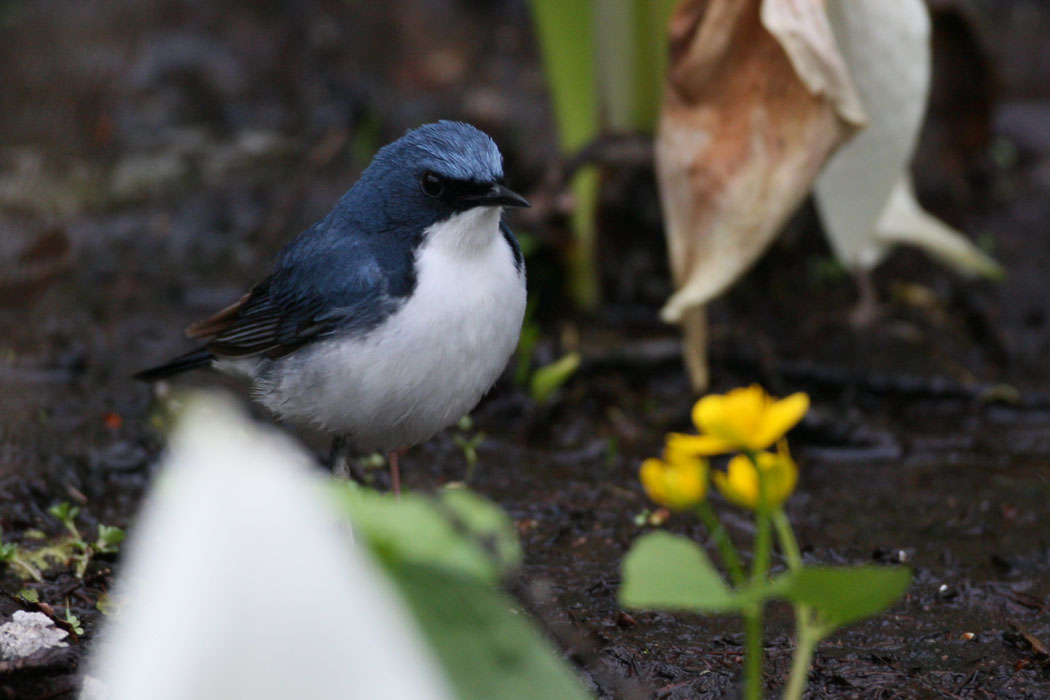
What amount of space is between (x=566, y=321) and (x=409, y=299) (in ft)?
6.27

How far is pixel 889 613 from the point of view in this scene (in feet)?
10.2

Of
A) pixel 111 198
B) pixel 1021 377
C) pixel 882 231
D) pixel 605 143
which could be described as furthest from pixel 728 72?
pixel 111 198

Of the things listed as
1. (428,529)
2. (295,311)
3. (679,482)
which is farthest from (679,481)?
(295,311)

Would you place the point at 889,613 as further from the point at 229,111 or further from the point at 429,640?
the point at 229,111

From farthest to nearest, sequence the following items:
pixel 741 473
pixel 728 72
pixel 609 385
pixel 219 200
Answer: pixel 219 200
pixel 609 385
pixel 728 72
pixel 741 473

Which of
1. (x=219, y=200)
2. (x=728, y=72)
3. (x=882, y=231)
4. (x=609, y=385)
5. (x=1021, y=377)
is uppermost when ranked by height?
(x=728, y=72)

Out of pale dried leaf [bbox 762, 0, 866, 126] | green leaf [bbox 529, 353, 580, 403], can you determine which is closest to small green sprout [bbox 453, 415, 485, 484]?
green leaf [bbox 529, 353, 580, 403]

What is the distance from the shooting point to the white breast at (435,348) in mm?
3074

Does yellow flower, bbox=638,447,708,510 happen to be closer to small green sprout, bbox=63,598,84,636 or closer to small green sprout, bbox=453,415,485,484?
small green sprout, bbox=63,598,84,636

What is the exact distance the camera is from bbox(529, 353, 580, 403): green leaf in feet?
13.4

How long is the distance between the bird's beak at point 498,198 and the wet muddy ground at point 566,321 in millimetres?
978

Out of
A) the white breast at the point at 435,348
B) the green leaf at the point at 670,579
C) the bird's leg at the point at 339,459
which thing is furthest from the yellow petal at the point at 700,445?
the bird's leg at the point at 339,459

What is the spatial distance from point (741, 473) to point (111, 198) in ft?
15.6

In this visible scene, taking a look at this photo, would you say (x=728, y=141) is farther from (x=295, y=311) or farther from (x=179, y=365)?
(x=179, y=365)
